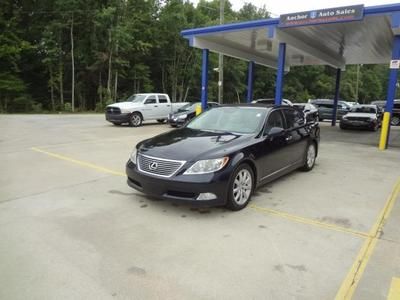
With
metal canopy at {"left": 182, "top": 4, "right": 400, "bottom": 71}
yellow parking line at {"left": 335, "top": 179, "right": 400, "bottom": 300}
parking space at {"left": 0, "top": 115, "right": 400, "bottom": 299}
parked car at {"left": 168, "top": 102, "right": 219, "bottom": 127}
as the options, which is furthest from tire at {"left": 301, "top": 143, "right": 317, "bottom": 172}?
parked car at {"left": 168, "top": 102, "right": 219, "bottom": 127}

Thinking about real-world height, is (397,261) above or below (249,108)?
below

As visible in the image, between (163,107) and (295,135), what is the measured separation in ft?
39.3

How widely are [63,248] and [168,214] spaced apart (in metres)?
1.43

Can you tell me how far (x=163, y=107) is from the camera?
17.6m

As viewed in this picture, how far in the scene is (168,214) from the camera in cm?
453

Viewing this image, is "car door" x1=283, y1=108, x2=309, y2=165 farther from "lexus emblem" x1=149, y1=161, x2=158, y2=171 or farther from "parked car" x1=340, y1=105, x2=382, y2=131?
"parked car" x1=340, y1=105, x2=382, y2=131

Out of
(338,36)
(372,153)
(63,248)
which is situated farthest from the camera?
(338,36)

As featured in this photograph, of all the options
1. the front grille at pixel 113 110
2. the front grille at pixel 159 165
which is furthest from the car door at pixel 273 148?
the front grille at pixel 113 110

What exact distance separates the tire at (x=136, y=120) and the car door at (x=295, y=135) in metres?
10.6

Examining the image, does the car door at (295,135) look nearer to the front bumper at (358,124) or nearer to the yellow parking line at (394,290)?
the yellow parking line at (394,290)

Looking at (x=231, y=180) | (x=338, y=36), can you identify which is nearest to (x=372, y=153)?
(x=338, y=36)

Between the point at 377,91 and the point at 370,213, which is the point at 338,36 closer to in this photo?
the point at 370,213

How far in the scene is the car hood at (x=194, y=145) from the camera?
4.50 m

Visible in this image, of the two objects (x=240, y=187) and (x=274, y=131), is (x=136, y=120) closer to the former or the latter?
(x=274, y=131)
